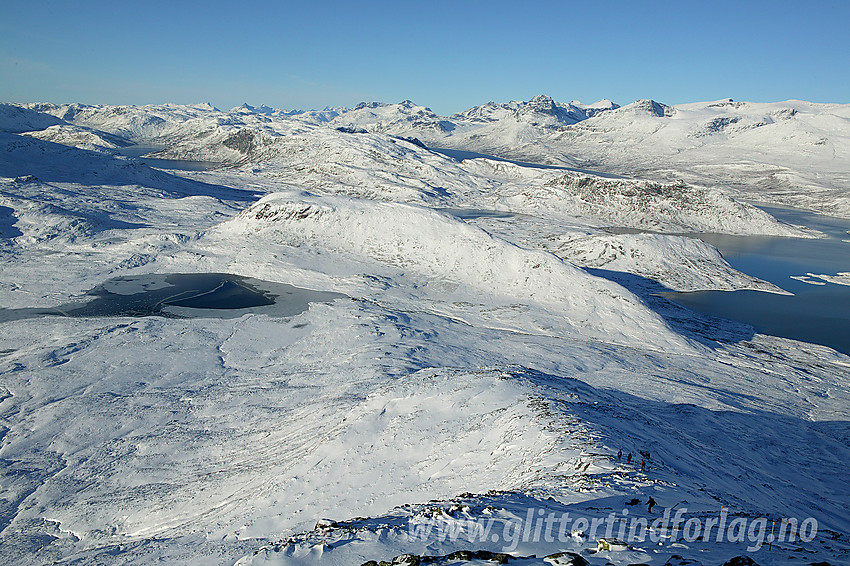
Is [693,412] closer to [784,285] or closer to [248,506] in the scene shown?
[248,506]

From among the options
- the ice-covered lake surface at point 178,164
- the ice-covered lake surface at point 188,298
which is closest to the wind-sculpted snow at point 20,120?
the ice-covered lake surface at point 178,164

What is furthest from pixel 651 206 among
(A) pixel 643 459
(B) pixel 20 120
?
(B) pixel 20 120

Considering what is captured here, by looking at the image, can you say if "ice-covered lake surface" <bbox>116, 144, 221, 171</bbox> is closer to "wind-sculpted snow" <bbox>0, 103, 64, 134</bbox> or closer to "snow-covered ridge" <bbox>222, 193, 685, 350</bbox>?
"wind-sculpted snow" <bbox>0, 103, 64, 134</bbox>

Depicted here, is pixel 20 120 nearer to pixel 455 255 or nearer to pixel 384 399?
pixel 455 255

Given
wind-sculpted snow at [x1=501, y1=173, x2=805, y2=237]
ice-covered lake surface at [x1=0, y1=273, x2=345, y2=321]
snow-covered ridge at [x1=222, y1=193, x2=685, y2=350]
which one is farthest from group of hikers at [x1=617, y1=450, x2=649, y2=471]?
wind-sculpted snow at [x1=501, y1=173, x2=805, y2=237]

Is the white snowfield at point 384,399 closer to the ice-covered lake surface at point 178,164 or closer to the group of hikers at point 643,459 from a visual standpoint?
the group of hikers at point 643,459
